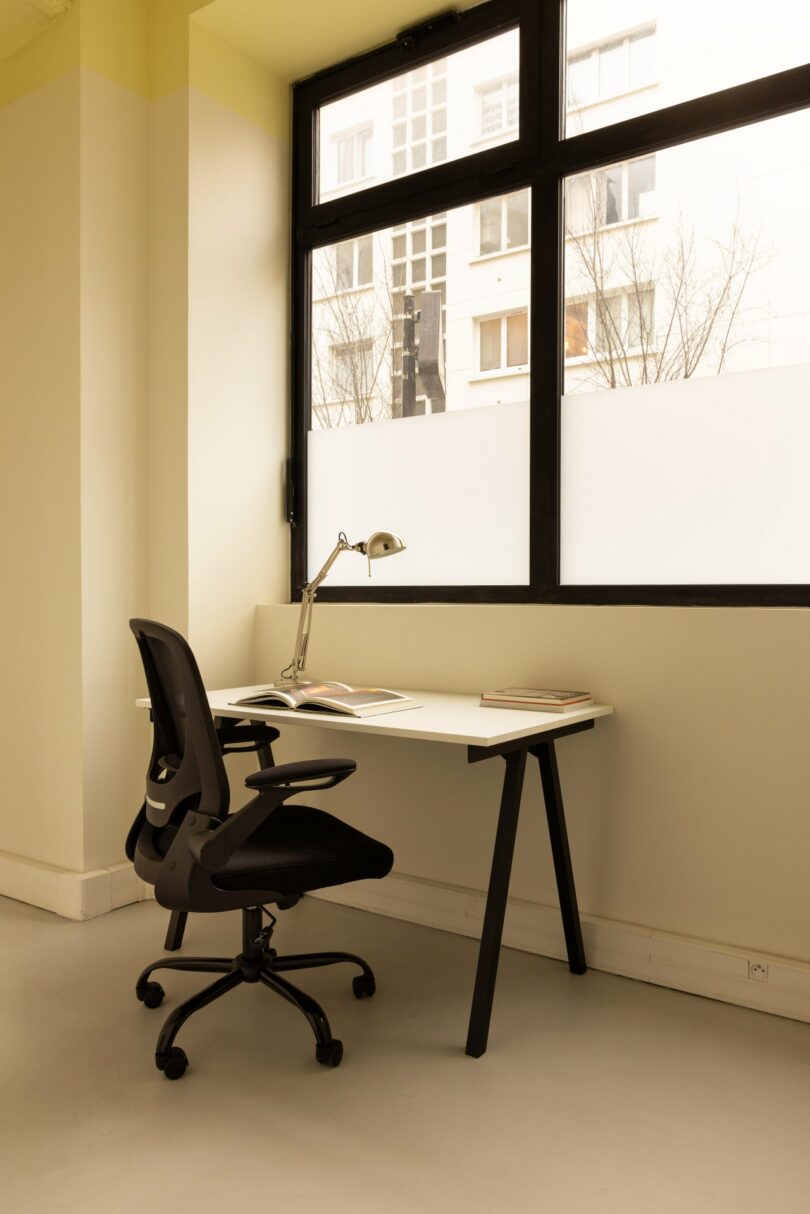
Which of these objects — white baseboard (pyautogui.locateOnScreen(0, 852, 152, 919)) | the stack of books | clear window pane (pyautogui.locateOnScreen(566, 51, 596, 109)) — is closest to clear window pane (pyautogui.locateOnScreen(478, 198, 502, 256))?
clear window pane (pyautogui.locateOnScreen(566, 51, 596, 109))

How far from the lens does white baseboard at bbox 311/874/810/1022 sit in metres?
2.41

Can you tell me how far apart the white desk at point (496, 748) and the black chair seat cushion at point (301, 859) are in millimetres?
260

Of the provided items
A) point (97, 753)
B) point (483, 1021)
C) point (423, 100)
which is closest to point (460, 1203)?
point (483, 1021)

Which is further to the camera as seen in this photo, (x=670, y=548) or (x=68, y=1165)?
(x=670, y=548)

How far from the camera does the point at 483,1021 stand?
2.20m

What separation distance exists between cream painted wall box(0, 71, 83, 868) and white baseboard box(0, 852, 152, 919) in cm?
5

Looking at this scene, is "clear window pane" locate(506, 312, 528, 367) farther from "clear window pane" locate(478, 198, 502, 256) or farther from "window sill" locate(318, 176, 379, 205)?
"window sill" locate(318, 176, 379, 205)

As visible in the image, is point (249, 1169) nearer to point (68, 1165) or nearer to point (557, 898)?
point (68, 1165)

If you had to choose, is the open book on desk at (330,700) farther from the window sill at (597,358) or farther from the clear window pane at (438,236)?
the clear window pane at (438,236)

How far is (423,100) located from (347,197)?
0.42 meters

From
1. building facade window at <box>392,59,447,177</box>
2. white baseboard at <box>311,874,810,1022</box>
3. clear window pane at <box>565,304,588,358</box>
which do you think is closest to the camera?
white baseboard at <box>311,874,810,1022</box>

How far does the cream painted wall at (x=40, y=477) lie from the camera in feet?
10.5

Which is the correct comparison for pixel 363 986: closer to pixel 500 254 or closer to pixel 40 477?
pixel 40 477

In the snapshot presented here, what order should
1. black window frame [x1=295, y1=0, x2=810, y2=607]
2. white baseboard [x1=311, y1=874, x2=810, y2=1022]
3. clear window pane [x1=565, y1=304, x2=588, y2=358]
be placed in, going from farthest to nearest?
clear window pane [x1=565, y1=304, x2=588, y2=358] < black window frame [x1=295, y1=0, x2=810, y2=607] < white baseboard [x1=311, y1=874, x2=810, y2=1022]
